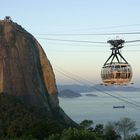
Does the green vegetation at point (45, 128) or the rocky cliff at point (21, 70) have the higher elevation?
the rocky cliff at point (21, 70)

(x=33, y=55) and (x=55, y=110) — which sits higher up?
(x=33, y=55)

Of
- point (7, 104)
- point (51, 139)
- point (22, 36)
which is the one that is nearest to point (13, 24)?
point (22, 36)

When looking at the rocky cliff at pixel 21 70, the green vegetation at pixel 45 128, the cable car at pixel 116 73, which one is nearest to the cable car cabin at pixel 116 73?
the cable car at pixel 116 73

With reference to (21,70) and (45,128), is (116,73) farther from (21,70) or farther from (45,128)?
(21,70)

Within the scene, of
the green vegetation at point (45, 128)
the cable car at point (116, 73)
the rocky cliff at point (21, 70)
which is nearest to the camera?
the cable car at point (116, 73)

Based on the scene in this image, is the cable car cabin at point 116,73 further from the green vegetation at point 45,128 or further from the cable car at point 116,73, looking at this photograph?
the green vegetation at point 45,128

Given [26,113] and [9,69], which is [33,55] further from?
[26,113]

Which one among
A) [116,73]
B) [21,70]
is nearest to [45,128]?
[116,73]
